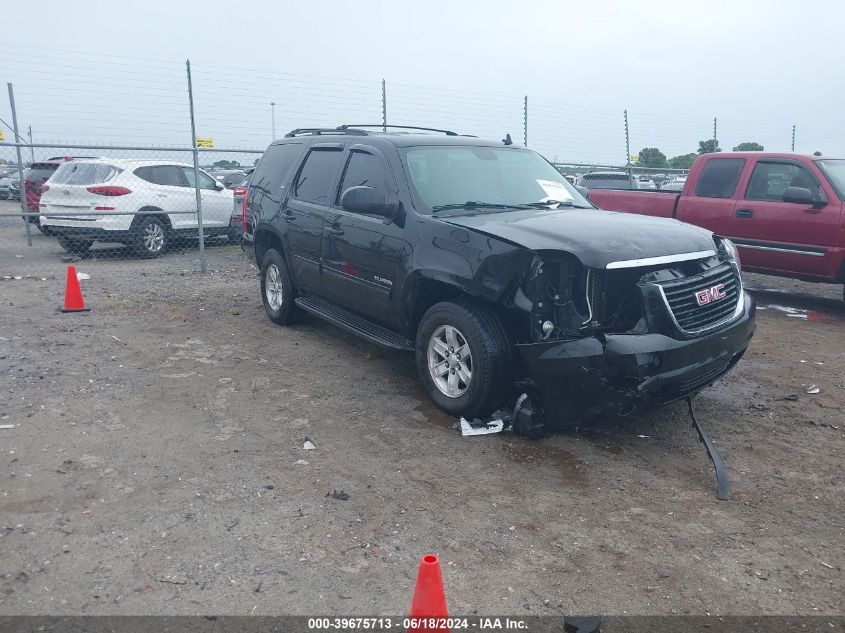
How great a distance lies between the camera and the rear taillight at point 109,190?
11344 mm

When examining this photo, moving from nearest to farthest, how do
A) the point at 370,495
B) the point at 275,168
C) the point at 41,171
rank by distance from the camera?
the point at 370,495
the point at 275,168
the point at 41,171

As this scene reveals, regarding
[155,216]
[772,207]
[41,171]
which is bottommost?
[155,216]

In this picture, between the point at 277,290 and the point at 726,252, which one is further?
the point at 277,290

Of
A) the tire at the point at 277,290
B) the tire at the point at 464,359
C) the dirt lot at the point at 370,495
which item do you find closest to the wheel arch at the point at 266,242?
the tire at the point at 277,290

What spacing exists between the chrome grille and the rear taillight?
9.68 meters

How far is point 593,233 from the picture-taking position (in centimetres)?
445

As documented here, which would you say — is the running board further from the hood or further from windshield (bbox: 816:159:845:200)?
windshield (bbox: 816:159:845:200)

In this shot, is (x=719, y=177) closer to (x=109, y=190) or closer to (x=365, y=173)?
(x=365, y=173)

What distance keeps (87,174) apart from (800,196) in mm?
10221

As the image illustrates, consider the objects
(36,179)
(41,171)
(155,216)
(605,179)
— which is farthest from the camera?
(605,179)

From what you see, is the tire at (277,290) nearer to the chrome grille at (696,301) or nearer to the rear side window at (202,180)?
the chrome grille at (696,301)

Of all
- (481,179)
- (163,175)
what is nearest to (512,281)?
(481,179)

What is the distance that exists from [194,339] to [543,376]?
409cm

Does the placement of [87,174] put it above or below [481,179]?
above
